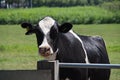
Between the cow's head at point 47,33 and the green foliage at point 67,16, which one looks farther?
the green foliage at point 67,16

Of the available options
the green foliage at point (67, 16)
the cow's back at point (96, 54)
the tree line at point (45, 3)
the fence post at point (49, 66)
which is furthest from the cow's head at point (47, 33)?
the tree line at point (45, 3)

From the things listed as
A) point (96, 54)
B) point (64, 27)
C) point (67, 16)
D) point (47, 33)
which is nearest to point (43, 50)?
point (47, 33)

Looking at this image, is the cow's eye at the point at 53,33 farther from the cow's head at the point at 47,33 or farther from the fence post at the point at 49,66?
the fence post at the point at 49,66

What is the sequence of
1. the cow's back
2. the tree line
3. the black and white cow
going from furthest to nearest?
the tree line < the cow's back < the black and white cow

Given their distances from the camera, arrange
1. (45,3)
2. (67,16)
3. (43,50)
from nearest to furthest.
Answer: (43,50) → (67,16) → (45,3)

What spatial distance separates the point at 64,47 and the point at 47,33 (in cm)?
46

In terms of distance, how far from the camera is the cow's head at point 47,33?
22.4 feet

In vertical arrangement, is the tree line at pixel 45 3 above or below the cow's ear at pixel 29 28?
Result: below

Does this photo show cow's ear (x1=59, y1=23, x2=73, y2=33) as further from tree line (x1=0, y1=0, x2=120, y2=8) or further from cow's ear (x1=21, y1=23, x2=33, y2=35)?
tree line (x1=0, y1=0, x2=120, y2=8)

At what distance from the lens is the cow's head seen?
6836 mm

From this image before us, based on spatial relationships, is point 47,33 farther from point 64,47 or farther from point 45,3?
point 45,3

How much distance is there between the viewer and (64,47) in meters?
7.52

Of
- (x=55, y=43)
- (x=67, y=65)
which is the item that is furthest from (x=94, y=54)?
(x=67, y=65)

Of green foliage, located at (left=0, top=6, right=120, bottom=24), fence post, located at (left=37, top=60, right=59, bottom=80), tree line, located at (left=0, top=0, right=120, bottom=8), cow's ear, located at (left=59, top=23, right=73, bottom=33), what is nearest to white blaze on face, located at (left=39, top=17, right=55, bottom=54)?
cow's ear, located at (left=59, top=23, right=73, bottom=33)
